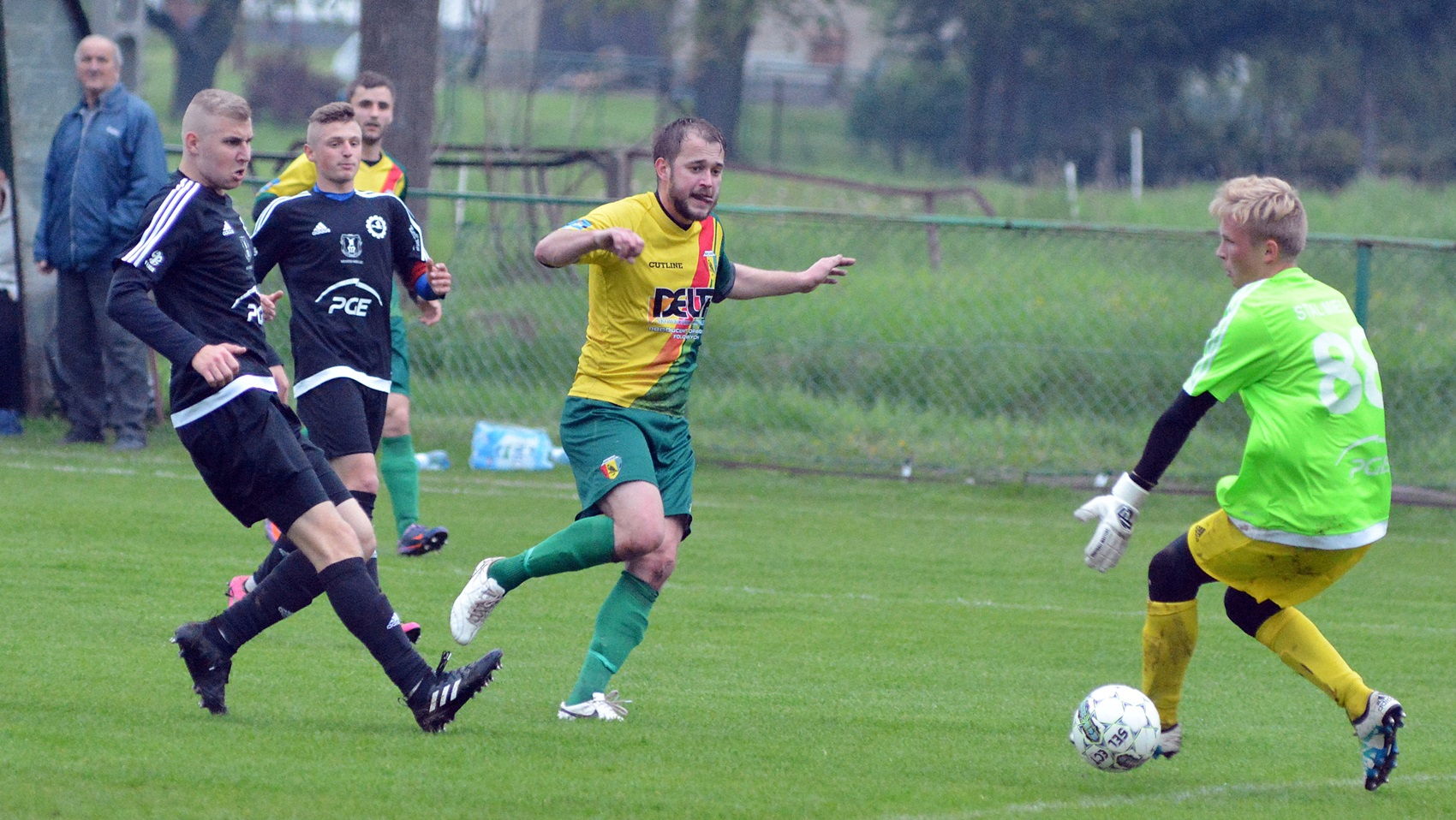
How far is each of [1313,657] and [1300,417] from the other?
28.6 inches

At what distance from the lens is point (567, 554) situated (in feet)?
16.9

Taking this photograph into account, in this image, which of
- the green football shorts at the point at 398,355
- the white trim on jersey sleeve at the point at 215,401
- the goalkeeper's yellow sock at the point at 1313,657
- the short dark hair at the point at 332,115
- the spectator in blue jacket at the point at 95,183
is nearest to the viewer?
the goalkeeper's yellow sock at the point at 1313,657

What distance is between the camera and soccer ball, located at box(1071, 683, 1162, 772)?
467 centimetres

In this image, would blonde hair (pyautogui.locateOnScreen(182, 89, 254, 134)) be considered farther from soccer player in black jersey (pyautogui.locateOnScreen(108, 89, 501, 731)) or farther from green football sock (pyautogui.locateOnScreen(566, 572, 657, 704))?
green football sock (pyautogui.locateOnScreen(566, 572, 657, 704))

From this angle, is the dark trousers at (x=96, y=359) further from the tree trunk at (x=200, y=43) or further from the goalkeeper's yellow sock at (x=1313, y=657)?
the tree trunk at (x=200, y=43)

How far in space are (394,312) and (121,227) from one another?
3265mm

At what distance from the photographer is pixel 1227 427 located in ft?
38.9

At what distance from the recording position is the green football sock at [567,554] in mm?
5137

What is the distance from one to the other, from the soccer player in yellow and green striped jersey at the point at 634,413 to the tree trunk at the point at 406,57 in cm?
796

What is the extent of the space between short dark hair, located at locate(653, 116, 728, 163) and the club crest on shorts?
94 cm

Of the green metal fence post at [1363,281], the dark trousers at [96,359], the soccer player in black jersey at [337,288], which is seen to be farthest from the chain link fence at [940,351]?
the soccer player in black jersey at [337,288]

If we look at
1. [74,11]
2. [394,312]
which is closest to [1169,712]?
[394,312]

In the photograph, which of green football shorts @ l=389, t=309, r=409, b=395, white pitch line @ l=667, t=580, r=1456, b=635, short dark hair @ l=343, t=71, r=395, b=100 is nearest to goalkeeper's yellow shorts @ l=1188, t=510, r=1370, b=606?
white pitch line @ l=667, t=580, r=1456, b=635

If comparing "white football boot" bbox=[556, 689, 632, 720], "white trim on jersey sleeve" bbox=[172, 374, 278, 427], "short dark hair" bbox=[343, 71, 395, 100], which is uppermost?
"short dark hair" bbox=[343, 71, 395, 100]
